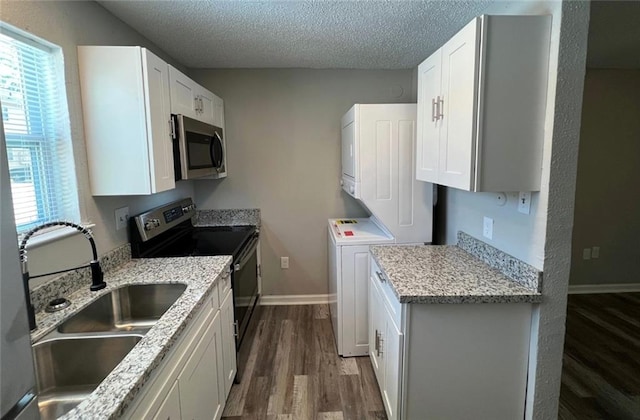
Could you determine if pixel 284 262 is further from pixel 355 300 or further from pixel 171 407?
pixel 171 407

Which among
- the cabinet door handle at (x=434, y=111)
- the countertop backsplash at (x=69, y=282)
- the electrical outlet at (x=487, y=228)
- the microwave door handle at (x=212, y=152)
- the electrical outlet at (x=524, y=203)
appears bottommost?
the countertop backsplash at (x=69, y=282)

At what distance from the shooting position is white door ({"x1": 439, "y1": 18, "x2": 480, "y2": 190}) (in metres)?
1.48

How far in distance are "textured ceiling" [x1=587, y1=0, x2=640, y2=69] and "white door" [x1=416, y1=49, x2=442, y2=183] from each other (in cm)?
95

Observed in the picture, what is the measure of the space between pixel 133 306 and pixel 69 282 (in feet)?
0.99

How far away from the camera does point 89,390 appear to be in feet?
3.95

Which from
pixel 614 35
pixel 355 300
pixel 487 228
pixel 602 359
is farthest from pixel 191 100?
pixel 602 359

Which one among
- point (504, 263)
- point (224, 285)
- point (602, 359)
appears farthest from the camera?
point (602, 359)

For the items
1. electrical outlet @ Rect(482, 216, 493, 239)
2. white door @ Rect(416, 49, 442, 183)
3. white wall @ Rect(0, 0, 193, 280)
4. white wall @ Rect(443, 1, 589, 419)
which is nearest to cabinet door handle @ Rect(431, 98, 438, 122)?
white door @ Rect(416, 49, 442, 183)

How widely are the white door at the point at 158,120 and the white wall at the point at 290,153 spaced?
4.34ft

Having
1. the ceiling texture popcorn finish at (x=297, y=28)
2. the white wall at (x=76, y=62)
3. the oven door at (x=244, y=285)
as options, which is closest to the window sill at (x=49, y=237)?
the white wall at (x=76, y=62)

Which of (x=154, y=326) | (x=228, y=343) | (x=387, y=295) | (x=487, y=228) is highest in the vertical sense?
(x=487, y=228)

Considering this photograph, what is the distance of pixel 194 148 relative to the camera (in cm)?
229

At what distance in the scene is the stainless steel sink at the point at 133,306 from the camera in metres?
1.61

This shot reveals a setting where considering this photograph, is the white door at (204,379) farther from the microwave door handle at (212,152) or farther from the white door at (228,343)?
the microwave door handle at (212,152)
